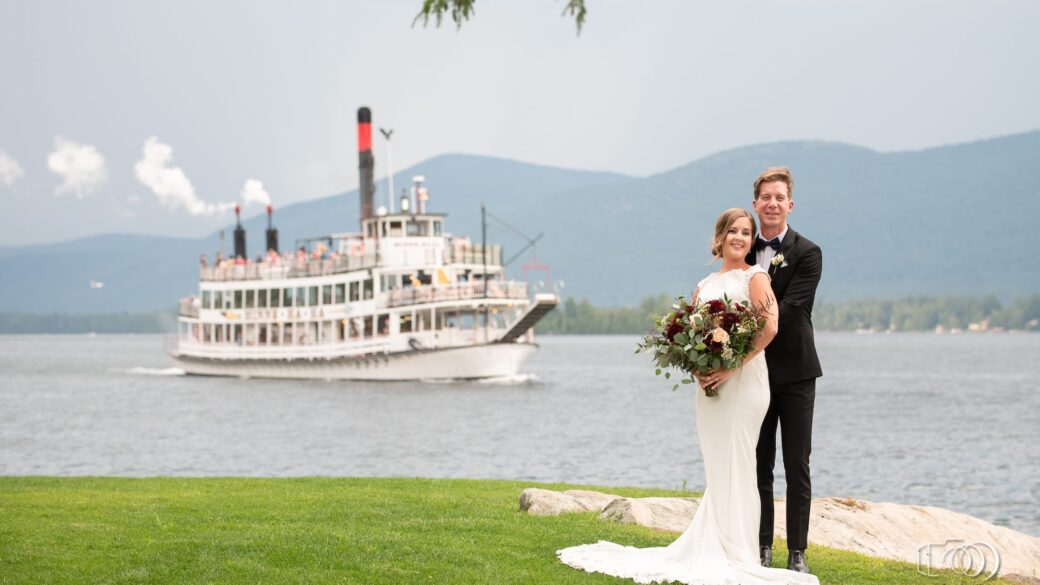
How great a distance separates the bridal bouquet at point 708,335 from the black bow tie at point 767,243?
49 centimetres

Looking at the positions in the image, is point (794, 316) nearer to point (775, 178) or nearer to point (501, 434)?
point (775, 178)

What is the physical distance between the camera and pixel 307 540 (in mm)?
9469

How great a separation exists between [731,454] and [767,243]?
1332mm

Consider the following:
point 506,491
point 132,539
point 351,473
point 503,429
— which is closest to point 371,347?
point 503,429

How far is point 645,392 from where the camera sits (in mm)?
57469

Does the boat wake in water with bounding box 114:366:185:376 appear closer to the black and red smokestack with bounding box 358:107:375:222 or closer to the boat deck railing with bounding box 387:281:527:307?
the black and red smokestack with bounding box 358:107:375:222

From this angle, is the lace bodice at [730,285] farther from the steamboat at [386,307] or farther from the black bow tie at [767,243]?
the steamboat at [386,307]

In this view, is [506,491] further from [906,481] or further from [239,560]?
[906,481]

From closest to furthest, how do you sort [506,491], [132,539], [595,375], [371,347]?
[132,539] → [506,491] → [371,347] → [595,375]

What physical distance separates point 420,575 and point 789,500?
7.83ft

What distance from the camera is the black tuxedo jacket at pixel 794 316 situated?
7.94m

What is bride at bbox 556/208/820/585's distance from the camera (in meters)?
7.80

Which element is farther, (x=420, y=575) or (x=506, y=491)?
(x=506, y=491)

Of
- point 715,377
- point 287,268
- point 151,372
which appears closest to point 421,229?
point 287,268
